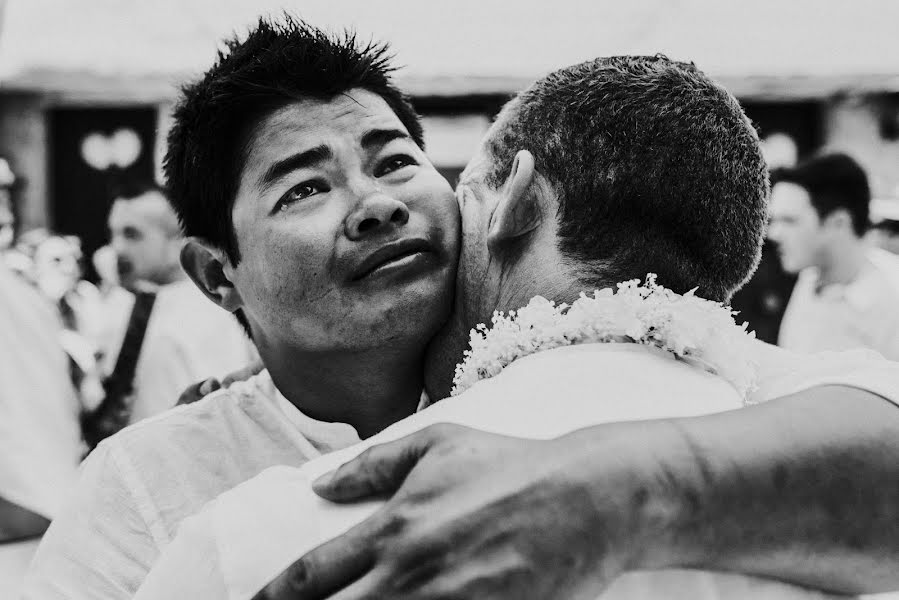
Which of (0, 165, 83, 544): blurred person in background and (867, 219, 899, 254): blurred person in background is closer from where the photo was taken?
(0, 165, 83, 544): blurred person in background

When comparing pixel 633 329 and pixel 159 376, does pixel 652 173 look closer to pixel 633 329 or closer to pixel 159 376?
pixel 633 329

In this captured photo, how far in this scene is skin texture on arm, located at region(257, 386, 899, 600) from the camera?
0.84 meters

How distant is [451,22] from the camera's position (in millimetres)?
7840

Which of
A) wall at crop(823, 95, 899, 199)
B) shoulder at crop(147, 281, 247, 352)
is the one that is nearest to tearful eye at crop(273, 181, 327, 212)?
shoulder at crop(147, 281, 247, 352)

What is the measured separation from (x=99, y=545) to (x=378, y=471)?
0.98 metres

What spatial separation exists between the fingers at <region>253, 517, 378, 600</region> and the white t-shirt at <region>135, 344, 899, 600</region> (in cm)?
4

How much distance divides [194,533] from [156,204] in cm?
463

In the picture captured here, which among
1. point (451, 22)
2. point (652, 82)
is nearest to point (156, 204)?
point (451, 22)

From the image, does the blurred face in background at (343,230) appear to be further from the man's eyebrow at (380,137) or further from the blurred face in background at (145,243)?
the blurred face in background at (145,243)

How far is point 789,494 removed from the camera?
94 centimetres

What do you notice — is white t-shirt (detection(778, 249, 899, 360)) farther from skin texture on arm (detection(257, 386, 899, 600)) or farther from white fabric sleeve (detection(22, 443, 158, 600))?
white fabric sleeve (detection(22, 443, 158, 600))

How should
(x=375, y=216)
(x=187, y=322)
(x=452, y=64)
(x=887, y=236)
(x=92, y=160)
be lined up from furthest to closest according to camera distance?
(x=92, y=160) → (x=452, y=64) → (x=887, y=236) → (x=187, y=322) → (x=375, y=216)

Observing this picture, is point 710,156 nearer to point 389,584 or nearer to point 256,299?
point 389,584

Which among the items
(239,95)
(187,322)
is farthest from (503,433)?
(187,322)
